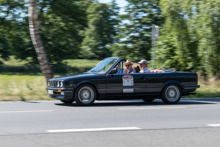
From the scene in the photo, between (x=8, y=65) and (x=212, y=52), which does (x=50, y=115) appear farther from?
(x=8, y=65)

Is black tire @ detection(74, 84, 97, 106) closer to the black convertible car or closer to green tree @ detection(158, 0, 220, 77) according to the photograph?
the black convertible car

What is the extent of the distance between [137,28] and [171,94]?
18170 mm

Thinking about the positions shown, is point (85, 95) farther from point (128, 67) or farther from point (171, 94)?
point (171, 94)

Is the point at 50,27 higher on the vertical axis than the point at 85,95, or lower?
higher

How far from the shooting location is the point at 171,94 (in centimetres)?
1205

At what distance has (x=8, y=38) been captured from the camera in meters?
36.4

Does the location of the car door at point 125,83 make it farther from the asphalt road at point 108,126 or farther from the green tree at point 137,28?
the green tree at point 137,28

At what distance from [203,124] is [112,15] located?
165 feet

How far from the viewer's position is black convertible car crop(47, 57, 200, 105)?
10.9 metres

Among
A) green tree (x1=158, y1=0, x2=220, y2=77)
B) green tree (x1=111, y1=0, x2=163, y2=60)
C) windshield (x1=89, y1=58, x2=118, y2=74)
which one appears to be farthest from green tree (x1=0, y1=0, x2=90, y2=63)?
windshield (x1=89, y1=58, x2=118, y2=74)

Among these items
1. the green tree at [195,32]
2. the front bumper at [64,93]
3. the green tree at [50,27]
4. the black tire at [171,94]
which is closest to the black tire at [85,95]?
the front bumper at [64,93]

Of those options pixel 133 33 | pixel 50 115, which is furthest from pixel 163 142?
pixel 133 33

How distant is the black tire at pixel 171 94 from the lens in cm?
1192

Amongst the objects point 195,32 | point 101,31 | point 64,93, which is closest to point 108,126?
point 64,93
